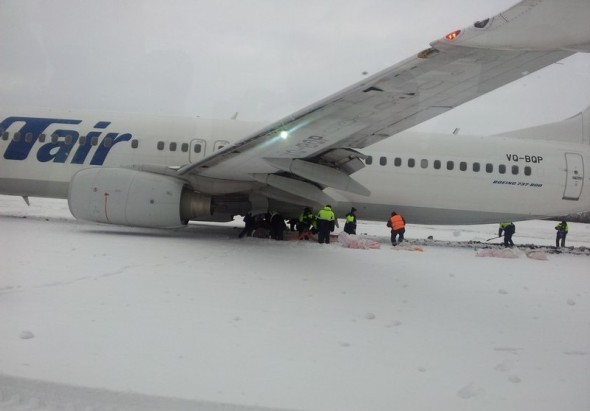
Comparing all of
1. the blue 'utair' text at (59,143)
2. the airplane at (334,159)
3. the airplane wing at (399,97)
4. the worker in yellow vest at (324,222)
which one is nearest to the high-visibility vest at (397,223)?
the airplane at (334,159)

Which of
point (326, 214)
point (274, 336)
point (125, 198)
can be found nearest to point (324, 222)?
point (326, 214)

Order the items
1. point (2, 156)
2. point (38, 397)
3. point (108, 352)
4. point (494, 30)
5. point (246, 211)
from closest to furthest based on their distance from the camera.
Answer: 1. point (38, 397)
2. point (108, 352)
3. point (494, 30)
4. point (246, 211)
5. point (2, 156)

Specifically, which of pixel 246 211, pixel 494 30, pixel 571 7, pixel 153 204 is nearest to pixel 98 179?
pixel 153 204

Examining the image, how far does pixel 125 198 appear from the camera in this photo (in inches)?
352

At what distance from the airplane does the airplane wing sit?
0.02 meters

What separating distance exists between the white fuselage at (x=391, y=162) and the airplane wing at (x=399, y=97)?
2.53m

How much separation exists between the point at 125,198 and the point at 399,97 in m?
5.68

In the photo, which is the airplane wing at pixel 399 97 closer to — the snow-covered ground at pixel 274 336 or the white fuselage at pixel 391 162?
the snow-covered ground at pixel 274 336

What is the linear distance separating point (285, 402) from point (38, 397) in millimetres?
1264

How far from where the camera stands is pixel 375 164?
37.6 feet

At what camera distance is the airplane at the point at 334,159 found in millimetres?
5574

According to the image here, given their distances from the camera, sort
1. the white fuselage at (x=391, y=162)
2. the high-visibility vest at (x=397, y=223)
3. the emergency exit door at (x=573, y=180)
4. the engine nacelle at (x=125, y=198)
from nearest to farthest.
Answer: the engine nacelle at (x=125, y=198), the high-visibility vest at (x=397, y=223), the white fuselage at (x=391, y=162), the emergency exit door at (x=573, y=180)

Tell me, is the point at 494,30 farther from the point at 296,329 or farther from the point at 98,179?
the point at 98,179

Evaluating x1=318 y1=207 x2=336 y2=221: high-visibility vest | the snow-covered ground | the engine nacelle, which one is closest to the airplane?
the engine nacelle
